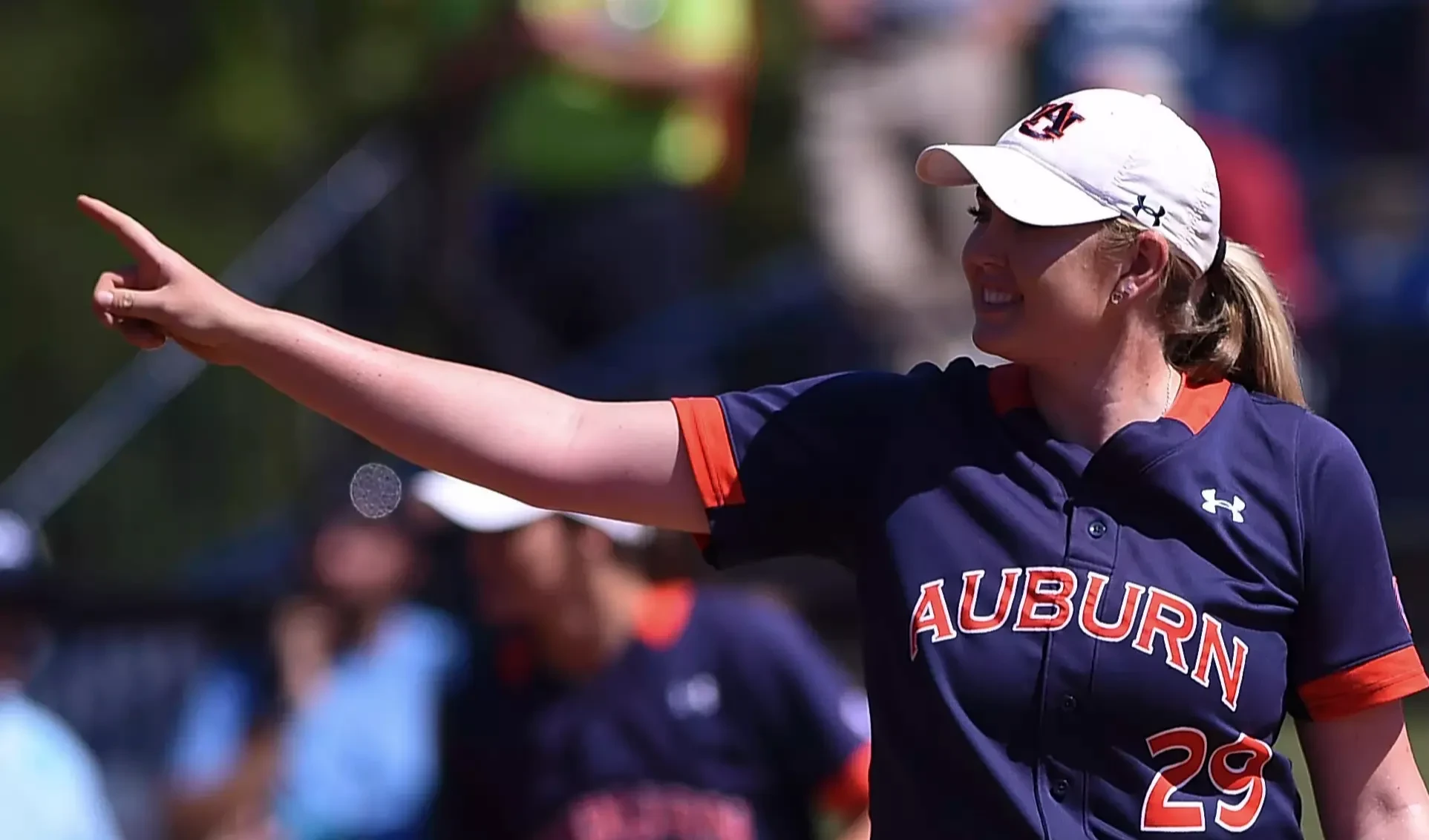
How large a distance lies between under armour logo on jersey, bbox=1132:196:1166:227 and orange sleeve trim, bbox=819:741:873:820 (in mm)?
1812

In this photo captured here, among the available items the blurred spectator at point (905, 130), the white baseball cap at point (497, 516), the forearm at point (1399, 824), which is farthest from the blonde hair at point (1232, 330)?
Answer: the blurred spectator at point (905, 130)

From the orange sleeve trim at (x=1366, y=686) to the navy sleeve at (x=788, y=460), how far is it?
59 centimetres

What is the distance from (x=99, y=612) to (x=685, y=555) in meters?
2.57

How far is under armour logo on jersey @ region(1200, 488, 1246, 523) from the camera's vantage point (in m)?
2.62

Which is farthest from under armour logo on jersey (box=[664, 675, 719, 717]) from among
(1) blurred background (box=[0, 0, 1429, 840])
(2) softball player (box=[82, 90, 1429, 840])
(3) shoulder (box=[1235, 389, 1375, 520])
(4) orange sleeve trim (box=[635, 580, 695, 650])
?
(3) shoulder (box=[1235, 389, 1375, 520])

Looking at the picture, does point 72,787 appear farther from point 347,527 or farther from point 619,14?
point 619,14

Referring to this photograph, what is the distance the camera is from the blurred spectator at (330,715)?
19.6ft

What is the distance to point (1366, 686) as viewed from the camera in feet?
8.59

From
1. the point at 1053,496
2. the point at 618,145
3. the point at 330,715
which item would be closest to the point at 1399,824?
the point at 1053,496

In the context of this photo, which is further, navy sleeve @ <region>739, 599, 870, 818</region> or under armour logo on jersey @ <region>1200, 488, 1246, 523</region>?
navy sleeve @ <region>739, 599, 870, 818</region>

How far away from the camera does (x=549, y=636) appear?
177 inches

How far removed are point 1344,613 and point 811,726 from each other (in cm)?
180

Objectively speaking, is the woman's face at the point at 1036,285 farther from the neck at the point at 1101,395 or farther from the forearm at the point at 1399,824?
the forearm at the point at 1399,824

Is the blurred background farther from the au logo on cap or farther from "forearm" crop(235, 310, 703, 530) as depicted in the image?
the au logo on cap
